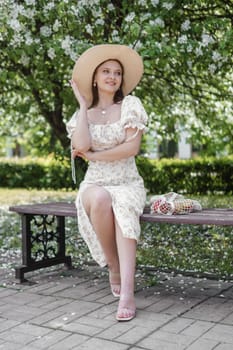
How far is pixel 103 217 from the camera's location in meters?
4.18

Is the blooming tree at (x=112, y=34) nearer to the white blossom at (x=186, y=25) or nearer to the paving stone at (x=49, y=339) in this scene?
the white blossom at (x=186, y=25)

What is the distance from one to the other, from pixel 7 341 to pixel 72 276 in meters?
1.75

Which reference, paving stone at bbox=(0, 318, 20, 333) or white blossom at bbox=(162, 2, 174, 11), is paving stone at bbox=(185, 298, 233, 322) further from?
white blossom at bbox=(162, 2, 174, 11)

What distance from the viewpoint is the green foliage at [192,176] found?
14.7 m

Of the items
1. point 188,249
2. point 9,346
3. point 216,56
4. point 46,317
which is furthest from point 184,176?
point 9,346

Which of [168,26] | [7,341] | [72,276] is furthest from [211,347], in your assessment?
[168,26]

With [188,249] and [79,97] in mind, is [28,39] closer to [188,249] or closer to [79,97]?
[79,97]

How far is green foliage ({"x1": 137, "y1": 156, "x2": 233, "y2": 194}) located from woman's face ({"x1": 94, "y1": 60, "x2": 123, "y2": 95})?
32.5 ft

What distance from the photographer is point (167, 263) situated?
582 centimetres

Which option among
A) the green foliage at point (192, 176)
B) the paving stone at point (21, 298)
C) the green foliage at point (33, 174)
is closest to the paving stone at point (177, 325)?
the paving stone at point (21, 298)

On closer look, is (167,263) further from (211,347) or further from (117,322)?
(211,347)

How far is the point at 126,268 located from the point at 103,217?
39 centimetres

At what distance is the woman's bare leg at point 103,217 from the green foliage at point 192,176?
1005cm

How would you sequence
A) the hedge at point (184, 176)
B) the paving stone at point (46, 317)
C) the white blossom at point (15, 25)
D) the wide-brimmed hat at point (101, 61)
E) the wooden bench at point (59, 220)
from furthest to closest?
the hedge at point (184, 176), the white blossom at point (15, 25), the wide-brimmed hat at point (101, 61), the wooden bench at point (59, 220), the paving stone at point (46, 317)
